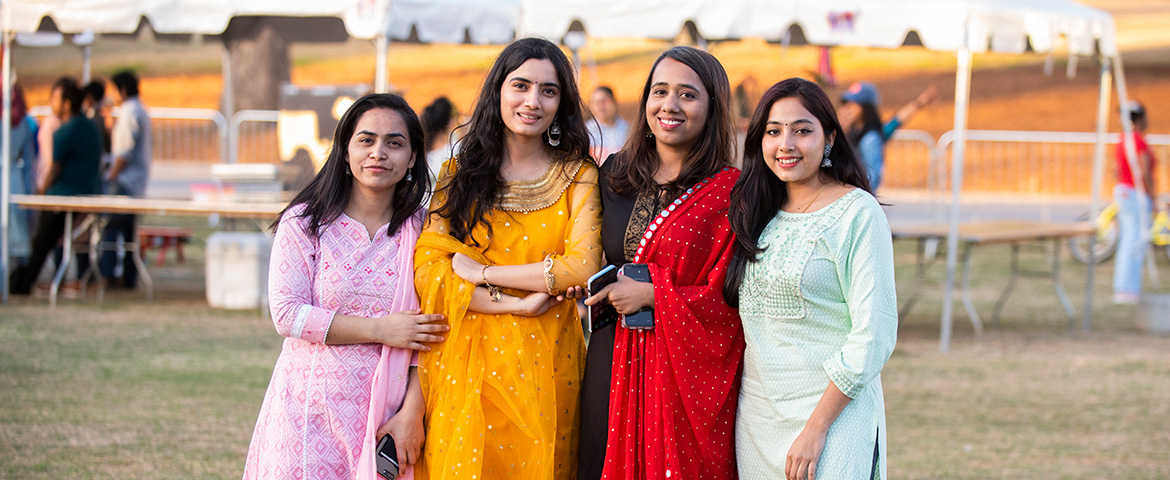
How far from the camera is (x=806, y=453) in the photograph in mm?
2281

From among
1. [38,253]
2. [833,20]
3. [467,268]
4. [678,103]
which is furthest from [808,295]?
[38,253]

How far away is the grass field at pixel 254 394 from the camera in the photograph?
14.7 ft

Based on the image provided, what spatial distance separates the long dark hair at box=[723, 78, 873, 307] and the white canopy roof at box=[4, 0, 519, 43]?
17.1ft

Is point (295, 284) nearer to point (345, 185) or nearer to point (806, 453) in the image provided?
point (345, 185)

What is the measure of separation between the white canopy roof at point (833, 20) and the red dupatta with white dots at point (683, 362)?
4.87 metres

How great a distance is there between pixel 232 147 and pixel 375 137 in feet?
30.5

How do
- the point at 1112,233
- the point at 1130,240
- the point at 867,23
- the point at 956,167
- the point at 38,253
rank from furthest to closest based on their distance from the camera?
the point at 1112,233
the point at 1130,240
the point at 38,253
the point at 956,167
the point at 867,23

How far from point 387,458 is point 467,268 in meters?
0.49

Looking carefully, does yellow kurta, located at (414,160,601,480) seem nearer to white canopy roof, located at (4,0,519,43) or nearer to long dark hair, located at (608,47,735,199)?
long dark hair, located at (608,47,735,199)

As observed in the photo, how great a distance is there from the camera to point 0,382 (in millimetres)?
5523

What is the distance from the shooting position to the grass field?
4.48 m

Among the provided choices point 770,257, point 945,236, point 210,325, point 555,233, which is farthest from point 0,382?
point 945,236

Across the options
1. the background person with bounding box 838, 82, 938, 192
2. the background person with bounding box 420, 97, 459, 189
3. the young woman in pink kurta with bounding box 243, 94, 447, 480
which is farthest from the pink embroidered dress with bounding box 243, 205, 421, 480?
the background person with bounding box 838, 82, 938, 192

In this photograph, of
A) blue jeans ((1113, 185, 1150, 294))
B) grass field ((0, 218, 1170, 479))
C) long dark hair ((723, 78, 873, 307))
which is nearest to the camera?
long dark hair ((723, 78, 873, 307))
